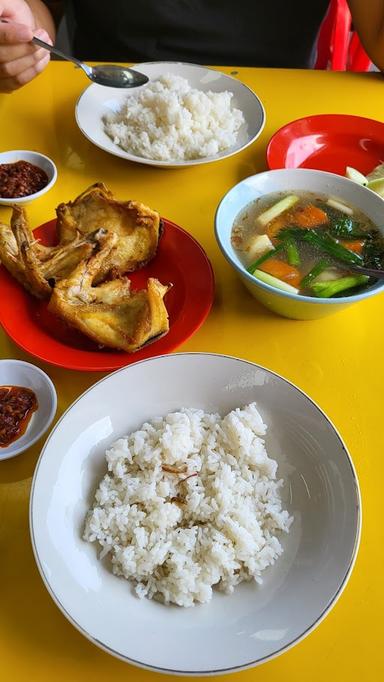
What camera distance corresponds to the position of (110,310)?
1386 mm

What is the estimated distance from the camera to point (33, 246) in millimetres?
1489

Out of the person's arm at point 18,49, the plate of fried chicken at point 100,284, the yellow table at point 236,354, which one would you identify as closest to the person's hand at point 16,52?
the person's arm at point 18,49

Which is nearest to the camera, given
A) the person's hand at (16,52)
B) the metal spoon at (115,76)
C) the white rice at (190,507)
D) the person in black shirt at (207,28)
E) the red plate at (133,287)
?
Result: the white rice at (190,507)

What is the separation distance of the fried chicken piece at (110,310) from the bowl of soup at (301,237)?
0.24 meters

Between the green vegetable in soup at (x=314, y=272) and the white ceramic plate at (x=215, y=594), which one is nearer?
the white ceramic plate at (x=215, y=594)

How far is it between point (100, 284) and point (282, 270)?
494 mm

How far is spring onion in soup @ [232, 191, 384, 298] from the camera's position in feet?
4.77

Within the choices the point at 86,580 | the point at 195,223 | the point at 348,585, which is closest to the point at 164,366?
the point at 86,580

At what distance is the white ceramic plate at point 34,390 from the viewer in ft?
3.90

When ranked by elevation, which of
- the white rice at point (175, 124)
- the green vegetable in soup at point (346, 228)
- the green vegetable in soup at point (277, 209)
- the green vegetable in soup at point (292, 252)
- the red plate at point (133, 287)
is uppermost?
the white rice at point (175, 124)

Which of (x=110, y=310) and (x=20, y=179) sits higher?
(x=20, y=179)

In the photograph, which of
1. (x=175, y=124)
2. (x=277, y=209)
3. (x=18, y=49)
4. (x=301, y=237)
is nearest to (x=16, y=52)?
(x=18, y=49)

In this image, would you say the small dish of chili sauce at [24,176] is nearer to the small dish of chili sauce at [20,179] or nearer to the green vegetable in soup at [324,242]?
the small dish of chili sauce at [20,179]

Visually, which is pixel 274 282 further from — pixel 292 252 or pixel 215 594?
pixel 215 594
